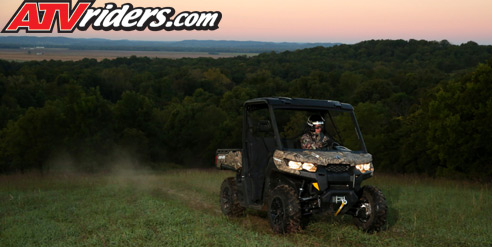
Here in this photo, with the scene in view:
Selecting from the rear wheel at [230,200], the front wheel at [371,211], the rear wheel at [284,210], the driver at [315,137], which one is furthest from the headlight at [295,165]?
the rear wheel at [230,200]

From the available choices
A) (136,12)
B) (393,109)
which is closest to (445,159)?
(136,12)

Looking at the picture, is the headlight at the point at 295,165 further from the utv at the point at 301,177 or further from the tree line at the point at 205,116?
the tree line at the point at 205,116

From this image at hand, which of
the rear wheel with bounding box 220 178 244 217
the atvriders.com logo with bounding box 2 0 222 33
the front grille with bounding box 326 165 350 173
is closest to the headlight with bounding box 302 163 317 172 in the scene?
the front grille with bounding box 326 165 350 173

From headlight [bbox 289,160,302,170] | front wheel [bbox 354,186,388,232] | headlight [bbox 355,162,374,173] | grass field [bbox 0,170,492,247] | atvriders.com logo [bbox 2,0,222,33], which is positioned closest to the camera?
grass field [bbox 0,170,492,247]

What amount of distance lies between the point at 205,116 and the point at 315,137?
7708 cm

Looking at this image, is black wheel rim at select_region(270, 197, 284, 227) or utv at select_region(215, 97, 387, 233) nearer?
utv at select_region(215, 97, 387, 233)

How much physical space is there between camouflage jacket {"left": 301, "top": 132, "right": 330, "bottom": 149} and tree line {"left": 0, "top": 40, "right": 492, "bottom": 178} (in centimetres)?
2901

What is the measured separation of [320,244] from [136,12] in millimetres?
29847

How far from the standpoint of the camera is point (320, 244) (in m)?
8.63

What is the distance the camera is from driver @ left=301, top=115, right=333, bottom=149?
1026 centimetres

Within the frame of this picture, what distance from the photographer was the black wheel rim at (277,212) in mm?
9438

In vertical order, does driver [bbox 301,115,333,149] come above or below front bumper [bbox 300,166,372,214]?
above

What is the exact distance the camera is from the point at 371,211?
948 cm

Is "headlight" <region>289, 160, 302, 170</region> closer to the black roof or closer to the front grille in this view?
the front grille
